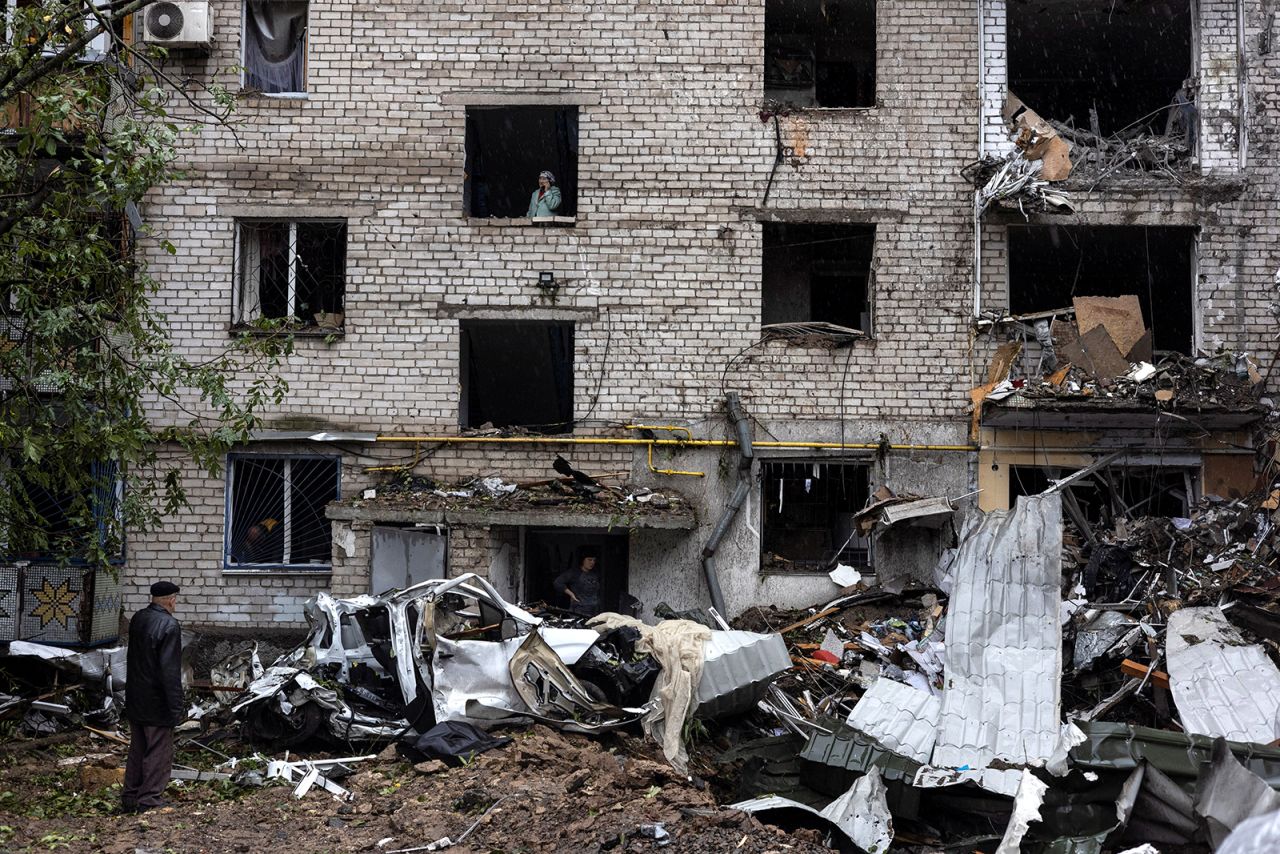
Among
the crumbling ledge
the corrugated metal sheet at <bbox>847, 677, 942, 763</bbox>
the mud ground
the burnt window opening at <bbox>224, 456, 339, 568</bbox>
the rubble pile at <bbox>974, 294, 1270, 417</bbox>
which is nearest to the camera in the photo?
the mud ground

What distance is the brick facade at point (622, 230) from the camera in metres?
13.4

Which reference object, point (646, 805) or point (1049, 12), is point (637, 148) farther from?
point (646, 805)

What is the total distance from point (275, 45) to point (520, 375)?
5771 millimetres

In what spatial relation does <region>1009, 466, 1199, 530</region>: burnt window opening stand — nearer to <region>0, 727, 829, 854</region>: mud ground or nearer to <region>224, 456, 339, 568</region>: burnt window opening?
<region>0, 727, 829, 854</region>: mud ground

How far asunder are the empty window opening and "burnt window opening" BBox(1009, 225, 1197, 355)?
8567 mm

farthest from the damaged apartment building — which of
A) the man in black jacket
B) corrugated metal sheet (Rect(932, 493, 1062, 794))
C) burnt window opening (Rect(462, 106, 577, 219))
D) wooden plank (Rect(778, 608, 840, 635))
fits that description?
the man in black jacket

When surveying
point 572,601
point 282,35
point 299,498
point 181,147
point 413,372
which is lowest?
point 572,601

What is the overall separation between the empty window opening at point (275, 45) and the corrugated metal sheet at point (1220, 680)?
11143mm

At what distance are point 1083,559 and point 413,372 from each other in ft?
24.9

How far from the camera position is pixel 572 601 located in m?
12.8

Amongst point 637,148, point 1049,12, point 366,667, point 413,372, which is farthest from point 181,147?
point 1049,12

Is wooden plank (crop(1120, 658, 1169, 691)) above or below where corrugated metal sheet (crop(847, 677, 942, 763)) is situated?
above

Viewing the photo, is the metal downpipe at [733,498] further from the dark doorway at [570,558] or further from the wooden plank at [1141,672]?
the wooden plank at [1141,672]

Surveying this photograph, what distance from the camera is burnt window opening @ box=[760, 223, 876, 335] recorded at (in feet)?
47.0
